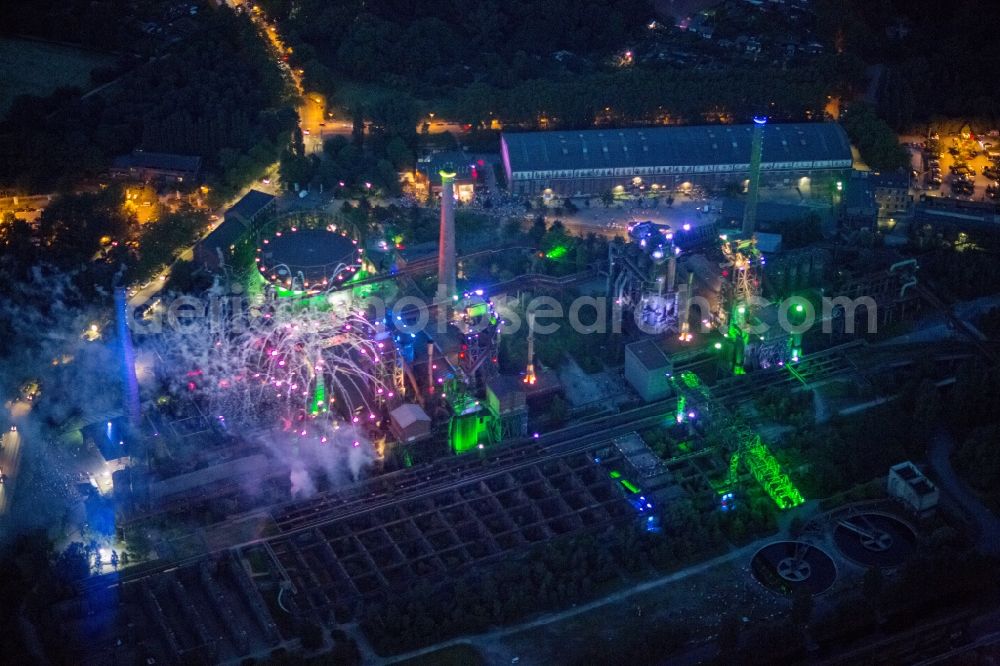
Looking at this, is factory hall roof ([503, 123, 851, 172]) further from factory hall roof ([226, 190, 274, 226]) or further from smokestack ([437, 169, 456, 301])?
factory hall roof ([226, 190, 274, 226])

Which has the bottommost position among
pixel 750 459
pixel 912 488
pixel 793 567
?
pixel 793 567

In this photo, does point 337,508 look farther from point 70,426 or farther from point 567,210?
point 567,210

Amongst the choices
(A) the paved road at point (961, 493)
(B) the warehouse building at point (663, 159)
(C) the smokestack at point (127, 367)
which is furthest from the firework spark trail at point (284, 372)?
(A) the paved road at point (961, 493)

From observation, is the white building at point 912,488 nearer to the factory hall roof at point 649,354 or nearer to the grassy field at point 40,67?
the factory hall roof at point 649,354

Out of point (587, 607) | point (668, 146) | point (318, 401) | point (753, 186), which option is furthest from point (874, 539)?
point (668, 146)

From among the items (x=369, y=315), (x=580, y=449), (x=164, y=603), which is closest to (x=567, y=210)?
(x=369, y=315)

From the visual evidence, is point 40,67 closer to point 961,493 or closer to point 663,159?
point 663,159

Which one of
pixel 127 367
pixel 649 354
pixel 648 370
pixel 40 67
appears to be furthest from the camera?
pixel 40 67

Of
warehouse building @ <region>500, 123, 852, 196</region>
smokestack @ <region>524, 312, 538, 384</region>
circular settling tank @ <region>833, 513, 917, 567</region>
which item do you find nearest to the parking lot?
warehouse building @ <region>500, 123, 852, 196</region>
